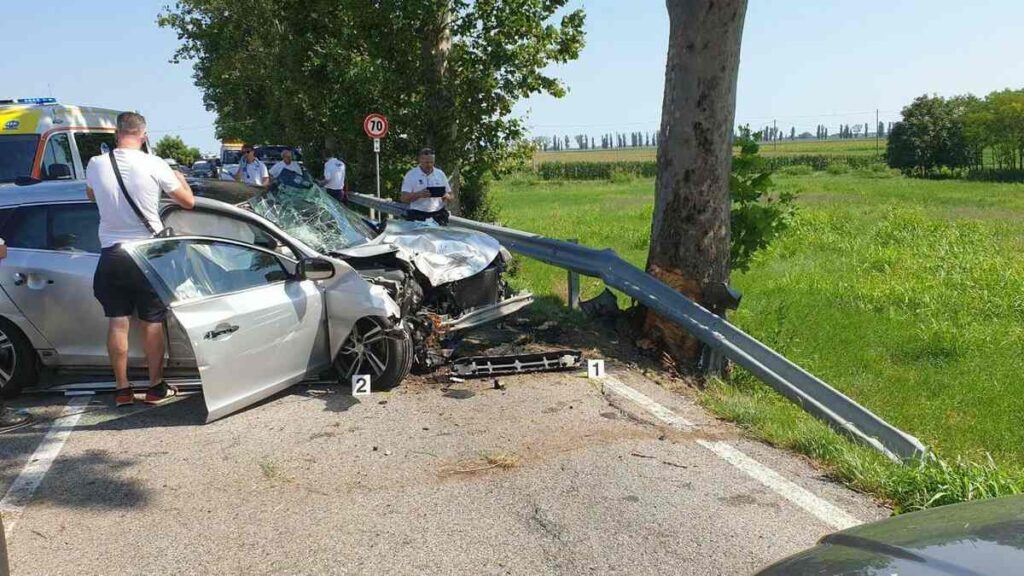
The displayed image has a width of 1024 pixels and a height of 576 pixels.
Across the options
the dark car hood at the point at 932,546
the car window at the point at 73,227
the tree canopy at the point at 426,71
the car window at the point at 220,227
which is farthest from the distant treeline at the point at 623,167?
the dark car hood at the point at 932,546

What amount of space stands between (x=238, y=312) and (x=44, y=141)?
8368 mm

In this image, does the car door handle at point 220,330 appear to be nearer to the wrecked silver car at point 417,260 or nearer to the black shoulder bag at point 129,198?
the black shoulder bag at point 129,198

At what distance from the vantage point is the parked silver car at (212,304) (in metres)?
5.56

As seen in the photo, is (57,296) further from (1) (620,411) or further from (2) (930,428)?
(2) (930,428)

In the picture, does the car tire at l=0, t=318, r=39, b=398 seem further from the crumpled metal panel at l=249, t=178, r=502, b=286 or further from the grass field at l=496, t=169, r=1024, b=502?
the grass field at l=496, t=169, r=1024, b=502

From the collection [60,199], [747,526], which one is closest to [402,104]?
[60,199]

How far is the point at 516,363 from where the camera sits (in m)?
6.74

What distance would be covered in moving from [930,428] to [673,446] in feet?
8.72

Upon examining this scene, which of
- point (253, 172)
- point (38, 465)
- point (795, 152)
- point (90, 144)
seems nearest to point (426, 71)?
point (253, 172)

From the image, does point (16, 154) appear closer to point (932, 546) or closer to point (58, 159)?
point (58, 159)

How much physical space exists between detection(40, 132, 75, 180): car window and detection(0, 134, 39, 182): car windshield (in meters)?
0.17

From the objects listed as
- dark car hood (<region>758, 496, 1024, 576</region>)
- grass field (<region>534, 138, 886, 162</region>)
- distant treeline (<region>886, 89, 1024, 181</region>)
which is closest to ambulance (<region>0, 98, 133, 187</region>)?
dark car hood (<region>758, 496, 1024, 576</region>)

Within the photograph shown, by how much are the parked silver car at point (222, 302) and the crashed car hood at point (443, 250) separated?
0.30m

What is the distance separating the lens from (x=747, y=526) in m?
4.01
